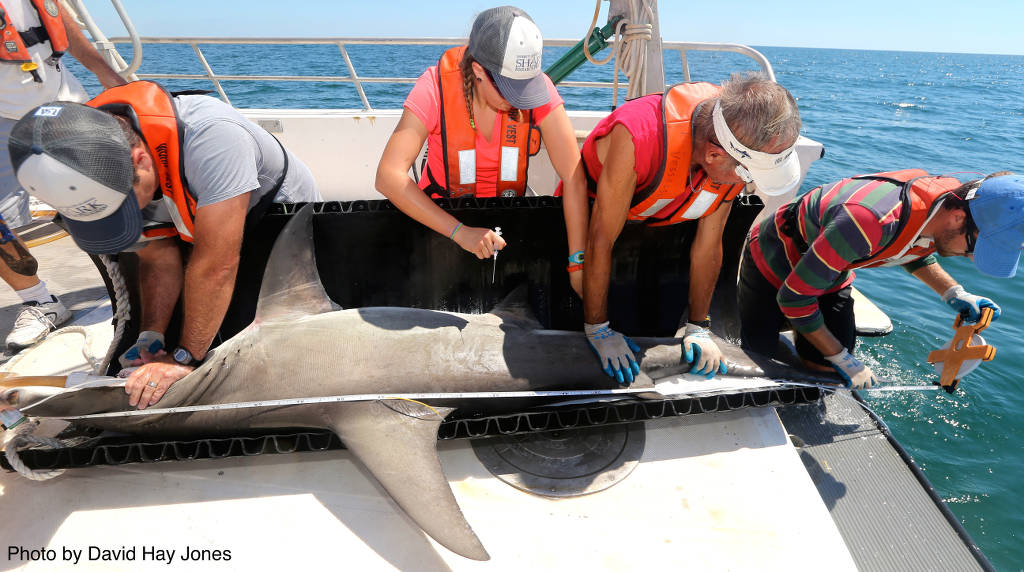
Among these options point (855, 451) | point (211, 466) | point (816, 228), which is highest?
point (816, 228)

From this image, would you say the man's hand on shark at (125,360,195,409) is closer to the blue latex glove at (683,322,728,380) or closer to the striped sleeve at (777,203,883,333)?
the blue latex glove at (683,322,728,380)

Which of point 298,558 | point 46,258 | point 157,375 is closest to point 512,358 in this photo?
point 298,558

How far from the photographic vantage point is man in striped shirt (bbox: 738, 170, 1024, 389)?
218cm

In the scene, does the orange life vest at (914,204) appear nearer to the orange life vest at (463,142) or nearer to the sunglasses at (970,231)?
the sunglasses at (970,231)

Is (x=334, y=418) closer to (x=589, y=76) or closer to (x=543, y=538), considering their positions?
(x=543, y=538)

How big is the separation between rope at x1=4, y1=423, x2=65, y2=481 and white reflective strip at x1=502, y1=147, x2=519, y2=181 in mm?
2323

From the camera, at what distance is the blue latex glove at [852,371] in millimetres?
2764

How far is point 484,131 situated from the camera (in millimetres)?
2629

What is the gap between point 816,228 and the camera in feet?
8.66

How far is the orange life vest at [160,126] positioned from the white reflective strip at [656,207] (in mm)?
2106

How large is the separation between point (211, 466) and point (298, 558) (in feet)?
2.07

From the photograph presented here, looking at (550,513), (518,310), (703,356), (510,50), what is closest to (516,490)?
(550,513)

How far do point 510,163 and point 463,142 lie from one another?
0.30 meters

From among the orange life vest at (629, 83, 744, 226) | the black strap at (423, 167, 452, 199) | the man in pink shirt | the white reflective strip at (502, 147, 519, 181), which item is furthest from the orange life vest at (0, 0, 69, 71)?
the orange life vest at (629, 83, 744, 226)
